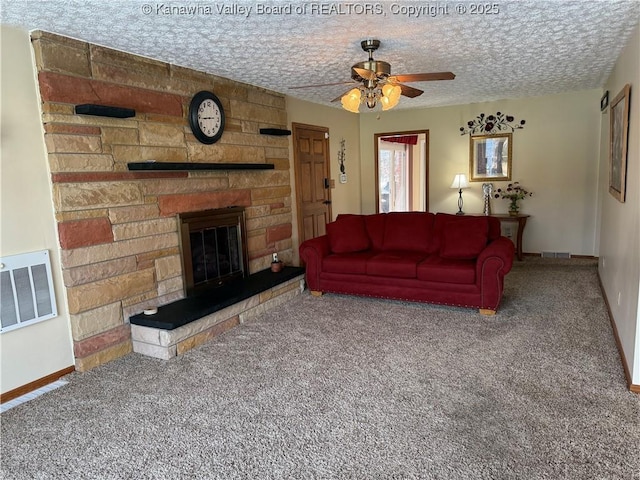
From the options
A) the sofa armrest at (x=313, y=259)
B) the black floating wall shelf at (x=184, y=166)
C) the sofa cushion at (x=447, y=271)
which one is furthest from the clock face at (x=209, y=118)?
the sofa cushion at (x=447, y=271)

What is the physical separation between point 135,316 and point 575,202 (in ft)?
18.8

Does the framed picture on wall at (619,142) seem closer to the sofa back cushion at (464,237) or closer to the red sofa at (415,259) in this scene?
the red sofa at (415,259)

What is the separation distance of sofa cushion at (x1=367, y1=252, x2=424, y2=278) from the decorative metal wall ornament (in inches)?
114

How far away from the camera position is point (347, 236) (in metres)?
4.99

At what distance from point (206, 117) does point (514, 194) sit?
451 centimetres

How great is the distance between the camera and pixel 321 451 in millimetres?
2188

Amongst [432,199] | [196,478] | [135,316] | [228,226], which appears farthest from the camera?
[432,199]

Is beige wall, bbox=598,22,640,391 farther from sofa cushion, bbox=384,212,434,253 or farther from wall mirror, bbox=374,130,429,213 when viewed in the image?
wall mirror, bbox=374,130,429,213

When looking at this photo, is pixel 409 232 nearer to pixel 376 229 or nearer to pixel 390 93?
pixel 376 229

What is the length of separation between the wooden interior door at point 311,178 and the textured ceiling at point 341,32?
4.33 ft

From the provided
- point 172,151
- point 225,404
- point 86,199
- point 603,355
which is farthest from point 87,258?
point 603,355

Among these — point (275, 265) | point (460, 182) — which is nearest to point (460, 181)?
point (460, 182)

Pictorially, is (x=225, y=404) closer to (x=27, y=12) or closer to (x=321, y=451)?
(x=321, y=451)

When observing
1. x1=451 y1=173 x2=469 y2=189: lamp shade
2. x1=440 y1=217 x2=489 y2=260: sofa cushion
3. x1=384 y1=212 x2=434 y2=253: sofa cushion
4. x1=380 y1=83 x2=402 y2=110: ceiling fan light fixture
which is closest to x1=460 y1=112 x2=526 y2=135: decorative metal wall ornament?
x1=451 y1=173 x2=469 y2=189: lamp shade
